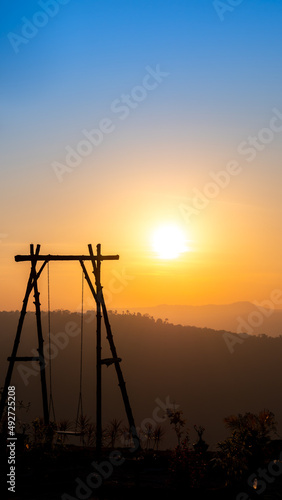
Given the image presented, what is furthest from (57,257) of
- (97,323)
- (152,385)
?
(152,385)

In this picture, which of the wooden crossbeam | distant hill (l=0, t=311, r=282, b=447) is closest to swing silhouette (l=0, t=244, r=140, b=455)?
the wooden crossbeam

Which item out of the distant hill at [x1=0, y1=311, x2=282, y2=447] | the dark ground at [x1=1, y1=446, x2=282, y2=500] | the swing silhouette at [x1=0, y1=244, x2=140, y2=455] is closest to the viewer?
the dark ground at [x1=1, y1=446, x2=282, y2=500]

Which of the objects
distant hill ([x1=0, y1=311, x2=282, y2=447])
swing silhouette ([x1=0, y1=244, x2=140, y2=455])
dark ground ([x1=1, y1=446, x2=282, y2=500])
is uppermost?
distant hill ([x1=0, y1=311, x2=282, y2=447])

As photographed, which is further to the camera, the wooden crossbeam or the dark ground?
the wooden crossbeam

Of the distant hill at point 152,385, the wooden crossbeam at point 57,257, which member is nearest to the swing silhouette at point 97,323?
the wooden crossbeam at point 57,257

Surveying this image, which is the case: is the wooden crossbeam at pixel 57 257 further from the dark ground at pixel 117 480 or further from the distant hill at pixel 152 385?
the distant hill at pixel 152 385

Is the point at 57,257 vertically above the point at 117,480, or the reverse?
the point at 57,257

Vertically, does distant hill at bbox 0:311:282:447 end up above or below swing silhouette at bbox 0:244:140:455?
above

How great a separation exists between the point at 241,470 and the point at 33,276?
306 inches

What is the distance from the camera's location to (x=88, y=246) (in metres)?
16.6

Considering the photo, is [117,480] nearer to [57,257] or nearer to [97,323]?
[97,323]

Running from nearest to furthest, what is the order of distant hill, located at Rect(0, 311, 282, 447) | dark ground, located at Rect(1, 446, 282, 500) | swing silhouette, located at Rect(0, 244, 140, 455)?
dark ground, located at Rect(1, 446, 282, 500) → swing silhouette, located at Rect(0, 244, 140, 455) → distant hill, located at Rect(0, 311, 282, 447)

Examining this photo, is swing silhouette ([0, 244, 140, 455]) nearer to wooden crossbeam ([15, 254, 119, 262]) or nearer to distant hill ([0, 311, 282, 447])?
wooden crossbeam ([15, 254, 119, 262])

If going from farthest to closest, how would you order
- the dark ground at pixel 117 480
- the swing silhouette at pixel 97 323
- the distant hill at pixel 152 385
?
the distant hill at pixel 152 385 < the swing silhouette at pixel 97 323 < the dark ground at pixel 117 480
